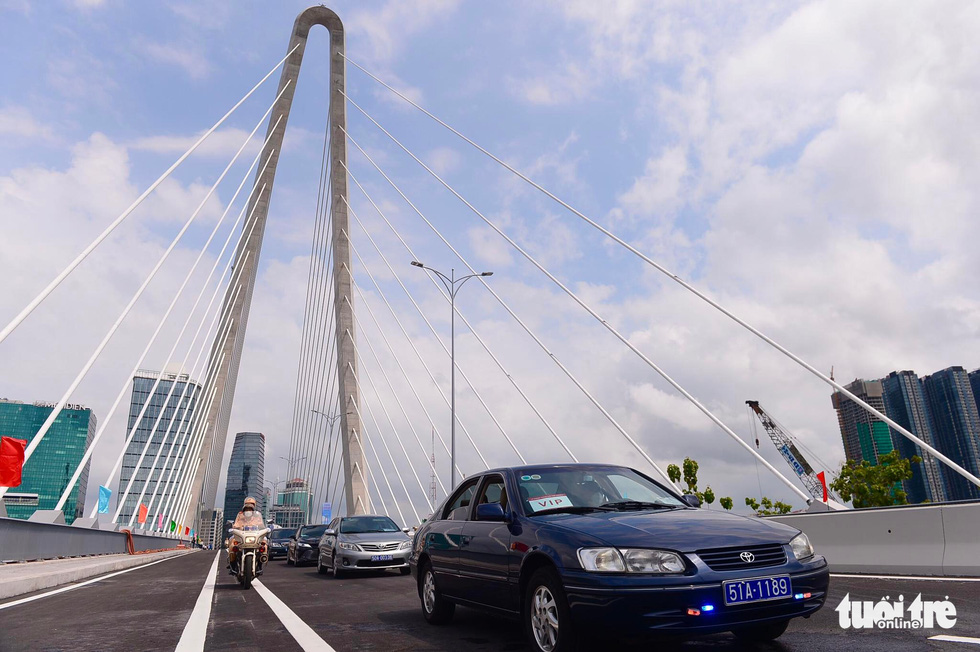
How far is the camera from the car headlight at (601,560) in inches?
169

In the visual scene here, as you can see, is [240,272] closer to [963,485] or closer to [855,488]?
[855,488]

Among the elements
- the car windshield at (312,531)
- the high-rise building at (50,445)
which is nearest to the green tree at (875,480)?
the car windshield at (312,531)

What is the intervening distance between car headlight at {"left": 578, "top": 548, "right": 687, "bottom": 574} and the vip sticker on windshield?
41.0 inches

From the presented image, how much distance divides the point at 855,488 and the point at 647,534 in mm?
76356

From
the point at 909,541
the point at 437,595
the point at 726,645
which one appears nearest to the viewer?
the point at 726,645

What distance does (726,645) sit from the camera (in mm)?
4984

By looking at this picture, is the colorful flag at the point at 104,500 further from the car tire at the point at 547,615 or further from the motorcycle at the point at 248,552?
the car tire at the point at 547,615

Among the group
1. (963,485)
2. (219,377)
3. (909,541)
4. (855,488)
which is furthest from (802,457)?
(909,541)

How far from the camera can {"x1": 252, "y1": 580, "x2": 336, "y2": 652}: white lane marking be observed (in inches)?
212

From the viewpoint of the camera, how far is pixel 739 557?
4.30m

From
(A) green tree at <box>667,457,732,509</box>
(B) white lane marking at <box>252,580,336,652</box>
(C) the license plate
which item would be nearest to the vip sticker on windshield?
(C) the license plate

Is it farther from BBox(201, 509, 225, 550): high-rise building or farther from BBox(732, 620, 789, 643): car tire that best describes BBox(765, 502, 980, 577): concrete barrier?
BBox(201, 509, 225, 550): high-rise building

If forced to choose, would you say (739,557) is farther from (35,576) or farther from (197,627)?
(35,576)

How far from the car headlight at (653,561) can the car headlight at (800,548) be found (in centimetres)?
86
